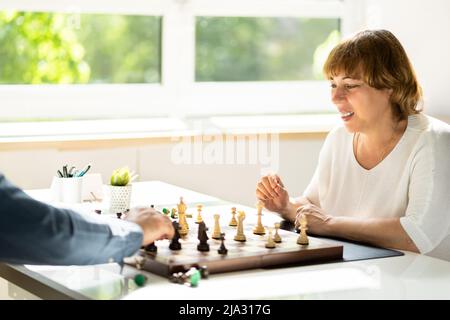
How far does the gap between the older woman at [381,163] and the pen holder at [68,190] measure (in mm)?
572

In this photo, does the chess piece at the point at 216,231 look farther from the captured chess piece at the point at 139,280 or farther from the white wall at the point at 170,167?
the white wall at the point at 170,167

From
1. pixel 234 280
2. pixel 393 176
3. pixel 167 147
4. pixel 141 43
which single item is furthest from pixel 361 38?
pixel 141 43

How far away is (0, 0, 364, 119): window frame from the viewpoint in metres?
3.83

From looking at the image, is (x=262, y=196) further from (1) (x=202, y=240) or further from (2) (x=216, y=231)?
(1) (x=202, y=240)

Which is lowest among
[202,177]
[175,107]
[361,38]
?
[202,177]

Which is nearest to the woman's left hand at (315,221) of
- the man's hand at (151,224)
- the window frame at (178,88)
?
the man's hand at (151,224)

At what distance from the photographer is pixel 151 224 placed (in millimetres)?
1979

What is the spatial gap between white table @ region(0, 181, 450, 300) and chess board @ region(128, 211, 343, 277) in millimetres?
22

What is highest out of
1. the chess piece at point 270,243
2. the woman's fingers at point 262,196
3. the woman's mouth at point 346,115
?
the woman's mouth at point 346,115

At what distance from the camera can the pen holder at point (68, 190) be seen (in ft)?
9.16

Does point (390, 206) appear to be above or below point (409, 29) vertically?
below

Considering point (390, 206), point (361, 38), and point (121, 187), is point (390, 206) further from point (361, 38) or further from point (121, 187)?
point (121, 187)

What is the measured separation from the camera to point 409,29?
4039mm

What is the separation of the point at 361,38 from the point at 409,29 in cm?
153
